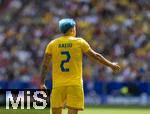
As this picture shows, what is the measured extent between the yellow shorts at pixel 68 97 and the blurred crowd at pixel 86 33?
50.3 ft

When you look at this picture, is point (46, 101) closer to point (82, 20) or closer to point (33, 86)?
point (33, 86)

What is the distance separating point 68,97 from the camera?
11.7 meters

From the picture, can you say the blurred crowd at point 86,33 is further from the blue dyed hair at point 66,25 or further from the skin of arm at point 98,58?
the blue dyed hair at point 66,25

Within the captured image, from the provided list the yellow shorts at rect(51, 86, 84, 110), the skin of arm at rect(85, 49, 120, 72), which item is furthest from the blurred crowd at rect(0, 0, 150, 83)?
the yellow shorts at rect(51, 86, 84, 110)

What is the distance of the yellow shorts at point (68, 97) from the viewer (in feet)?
38.0

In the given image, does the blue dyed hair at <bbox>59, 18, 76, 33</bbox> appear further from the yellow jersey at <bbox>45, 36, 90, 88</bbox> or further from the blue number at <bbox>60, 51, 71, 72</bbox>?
the blue number at <bbox>60, 51, 71, 72</bbox>

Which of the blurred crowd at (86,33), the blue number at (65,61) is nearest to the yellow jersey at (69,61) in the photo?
the blue number at (65,61)

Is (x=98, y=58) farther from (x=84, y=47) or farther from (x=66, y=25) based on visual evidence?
(x=66, y=25)

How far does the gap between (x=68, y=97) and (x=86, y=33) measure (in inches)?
712

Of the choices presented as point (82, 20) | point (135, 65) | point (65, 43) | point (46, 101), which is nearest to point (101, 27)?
point (82, 20)

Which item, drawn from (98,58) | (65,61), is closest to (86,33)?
(98,58)

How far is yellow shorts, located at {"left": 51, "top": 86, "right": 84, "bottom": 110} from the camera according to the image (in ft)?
38.0

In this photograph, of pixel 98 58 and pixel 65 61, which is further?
pixel 98 58

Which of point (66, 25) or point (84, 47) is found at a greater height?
point (66, 25)
